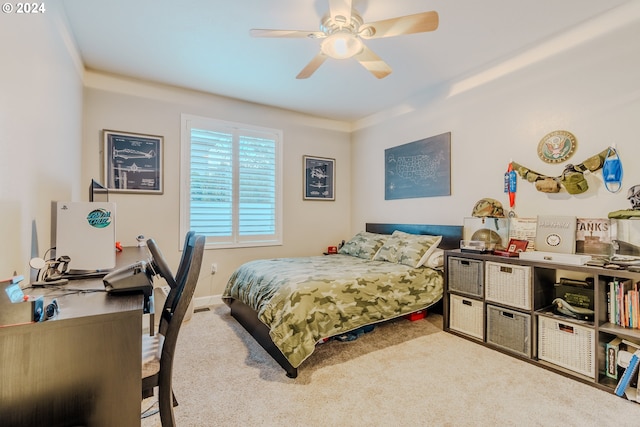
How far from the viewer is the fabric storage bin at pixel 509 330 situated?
2379mm

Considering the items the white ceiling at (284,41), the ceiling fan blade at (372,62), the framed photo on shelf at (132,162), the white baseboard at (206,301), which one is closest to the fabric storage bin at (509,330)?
the ceiling fan blade at (372,62)

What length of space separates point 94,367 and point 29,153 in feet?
4.45

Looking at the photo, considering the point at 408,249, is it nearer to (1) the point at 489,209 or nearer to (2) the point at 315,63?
(1) the point at 489,209

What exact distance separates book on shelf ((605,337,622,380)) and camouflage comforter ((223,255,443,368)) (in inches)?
50.7

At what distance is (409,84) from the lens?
3549 millimetres

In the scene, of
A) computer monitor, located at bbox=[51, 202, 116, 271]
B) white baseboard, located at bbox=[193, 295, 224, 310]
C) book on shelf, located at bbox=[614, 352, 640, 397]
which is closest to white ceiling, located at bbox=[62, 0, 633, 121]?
computer monitor, located at bbox=[51, 202, 116, 271]

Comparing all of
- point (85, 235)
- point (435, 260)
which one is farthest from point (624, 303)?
point (85, 235)

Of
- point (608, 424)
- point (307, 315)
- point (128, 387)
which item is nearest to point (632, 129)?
point (608, 424)

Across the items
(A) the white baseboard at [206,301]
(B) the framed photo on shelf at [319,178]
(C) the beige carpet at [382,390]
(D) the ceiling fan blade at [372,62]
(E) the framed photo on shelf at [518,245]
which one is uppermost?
(D) the ceiling fan blade at [372,62]

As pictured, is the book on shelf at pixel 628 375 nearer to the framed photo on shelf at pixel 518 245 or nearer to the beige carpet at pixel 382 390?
the beige carpet at pixel 382 390

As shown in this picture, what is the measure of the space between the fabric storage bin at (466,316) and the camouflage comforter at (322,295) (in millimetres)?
198

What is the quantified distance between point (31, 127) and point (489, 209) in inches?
139

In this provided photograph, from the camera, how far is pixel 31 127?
5.43ft

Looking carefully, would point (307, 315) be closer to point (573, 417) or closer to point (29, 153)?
point (573, 417)
